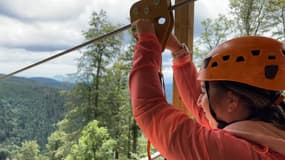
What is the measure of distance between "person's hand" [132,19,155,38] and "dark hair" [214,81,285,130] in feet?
0.48

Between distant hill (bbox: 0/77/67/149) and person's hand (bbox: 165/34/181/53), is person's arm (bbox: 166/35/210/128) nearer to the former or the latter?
person's hand (bbox: 165/34/181/53)

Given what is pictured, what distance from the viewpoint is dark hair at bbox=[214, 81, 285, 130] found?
1.87ft

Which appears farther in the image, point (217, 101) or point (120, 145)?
point (120, 145)

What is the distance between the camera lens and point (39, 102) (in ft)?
7.88

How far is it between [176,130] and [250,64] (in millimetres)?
170

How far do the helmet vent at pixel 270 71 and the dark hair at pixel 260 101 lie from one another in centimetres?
3

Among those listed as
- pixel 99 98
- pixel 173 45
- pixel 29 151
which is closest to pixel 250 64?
pixel 173 45

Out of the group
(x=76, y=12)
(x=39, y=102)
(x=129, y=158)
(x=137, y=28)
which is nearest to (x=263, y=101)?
(x=137, y=28)

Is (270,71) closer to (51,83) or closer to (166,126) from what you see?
(166,126)

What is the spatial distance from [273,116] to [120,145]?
6.34ft

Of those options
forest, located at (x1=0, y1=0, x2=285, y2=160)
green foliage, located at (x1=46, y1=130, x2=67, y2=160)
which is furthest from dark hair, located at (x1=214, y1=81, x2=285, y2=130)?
green foliage, located at (x1=46, y1=130, x2=67, y2=160)

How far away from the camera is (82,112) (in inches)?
96.9

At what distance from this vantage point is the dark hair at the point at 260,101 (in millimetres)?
571

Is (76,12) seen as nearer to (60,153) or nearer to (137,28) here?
(60,153)
